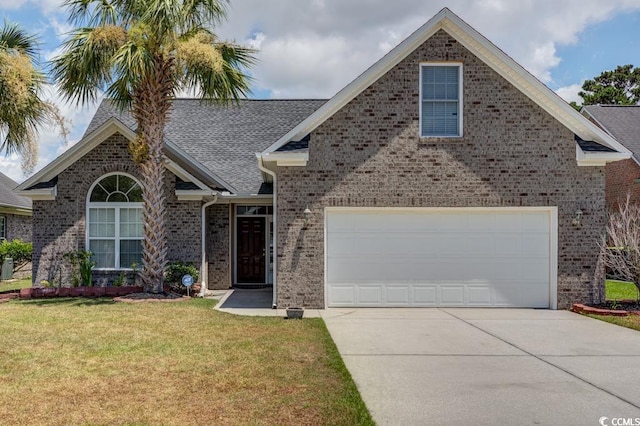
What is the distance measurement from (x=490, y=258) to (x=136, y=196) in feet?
32.5

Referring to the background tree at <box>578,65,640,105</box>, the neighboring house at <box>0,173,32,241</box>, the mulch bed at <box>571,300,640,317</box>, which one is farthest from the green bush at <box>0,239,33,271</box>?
the background tree at <box>578,65,640,105</box>

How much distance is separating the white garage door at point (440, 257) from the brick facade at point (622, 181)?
480 inches

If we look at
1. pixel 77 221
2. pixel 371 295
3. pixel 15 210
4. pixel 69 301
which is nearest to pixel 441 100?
pixel 371 295

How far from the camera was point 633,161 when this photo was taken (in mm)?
23062

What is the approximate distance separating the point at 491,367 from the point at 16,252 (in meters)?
20.7

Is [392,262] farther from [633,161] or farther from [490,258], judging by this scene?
[633,161]

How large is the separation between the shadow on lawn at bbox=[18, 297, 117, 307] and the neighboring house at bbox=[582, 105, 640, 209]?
20212 mm

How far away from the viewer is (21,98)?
44.4ft

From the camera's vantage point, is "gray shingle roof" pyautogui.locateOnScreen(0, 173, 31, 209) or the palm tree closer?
the palm tree

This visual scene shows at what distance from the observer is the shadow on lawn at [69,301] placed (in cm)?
1302

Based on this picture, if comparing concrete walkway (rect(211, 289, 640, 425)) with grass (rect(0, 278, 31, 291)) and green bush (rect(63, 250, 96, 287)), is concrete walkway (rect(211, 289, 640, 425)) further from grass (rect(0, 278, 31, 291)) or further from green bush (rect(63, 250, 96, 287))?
grass (rect(0, 278, 31, 291))

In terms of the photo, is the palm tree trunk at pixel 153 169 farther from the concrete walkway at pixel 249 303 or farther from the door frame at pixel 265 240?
the door frame at pixel 265 240

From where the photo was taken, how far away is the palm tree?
12.9 metres

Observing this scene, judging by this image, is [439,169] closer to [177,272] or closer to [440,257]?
[440,257]
